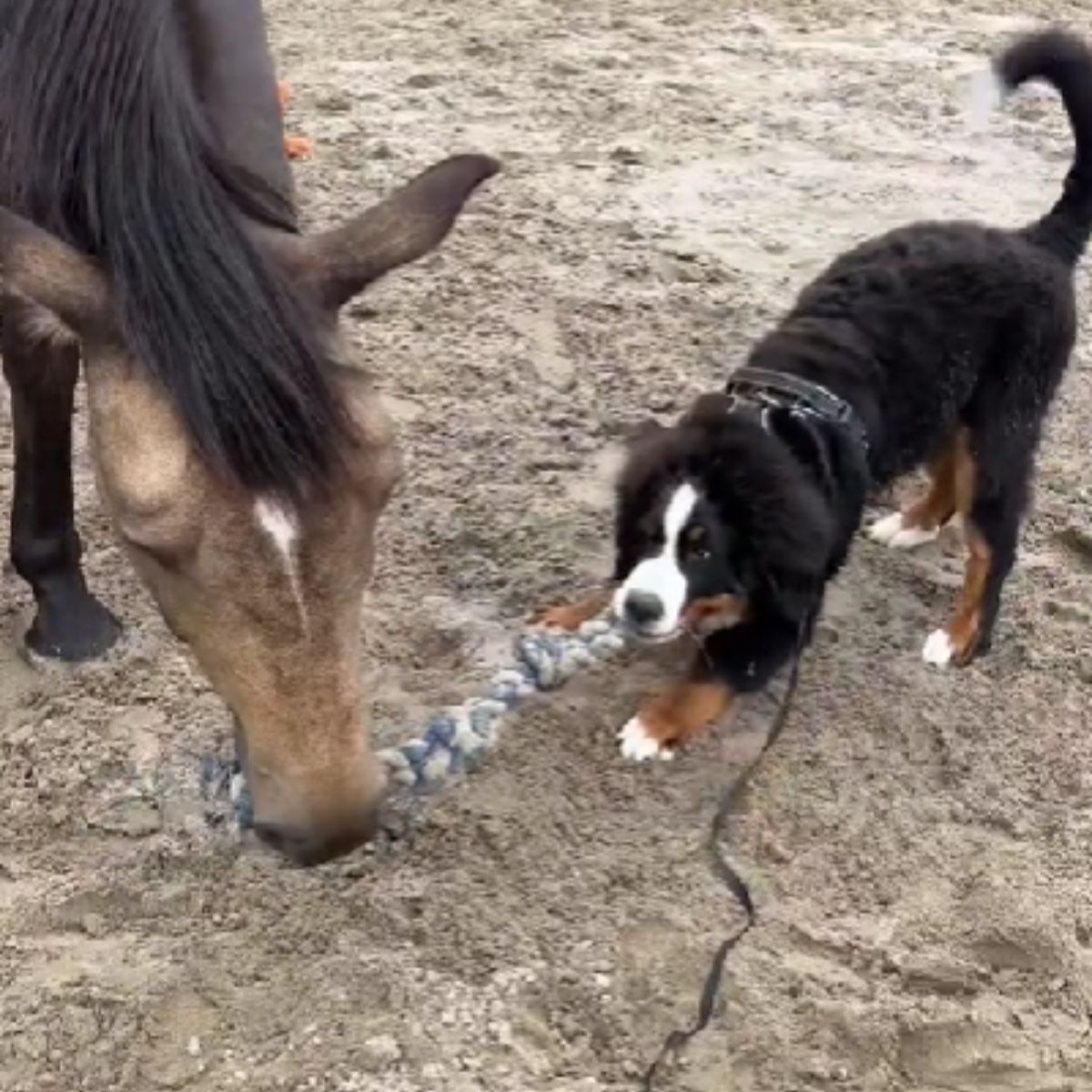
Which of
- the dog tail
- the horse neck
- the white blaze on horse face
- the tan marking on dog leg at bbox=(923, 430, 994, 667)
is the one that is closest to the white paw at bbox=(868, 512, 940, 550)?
the tan marking on dog leg at bbox=(923, 430, 994, 667)

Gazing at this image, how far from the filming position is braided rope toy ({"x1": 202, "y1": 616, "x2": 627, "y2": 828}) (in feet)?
8.99

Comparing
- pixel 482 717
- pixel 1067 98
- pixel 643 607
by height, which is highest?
pixel 1067 98

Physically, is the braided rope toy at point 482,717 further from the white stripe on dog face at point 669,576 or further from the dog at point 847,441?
the white stripe on dog face at point 669,576

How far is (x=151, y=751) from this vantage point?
288 centimetres

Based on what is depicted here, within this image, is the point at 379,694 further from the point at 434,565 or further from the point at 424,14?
the point at 424,14

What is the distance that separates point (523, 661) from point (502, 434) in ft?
2.73

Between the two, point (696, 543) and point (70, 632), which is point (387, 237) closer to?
point (696, 543)

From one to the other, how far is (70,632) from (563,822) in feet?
3.20

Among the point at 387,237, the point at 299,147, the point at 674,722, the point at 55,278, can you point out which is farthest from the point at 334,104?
the point at 55,278

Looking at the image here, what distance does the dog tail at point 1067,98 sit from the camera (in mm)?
3170

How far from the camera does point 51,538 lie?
122 inches

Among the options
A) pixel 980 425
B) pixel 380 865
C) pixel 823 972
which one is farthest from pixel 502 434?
pixel 823 972

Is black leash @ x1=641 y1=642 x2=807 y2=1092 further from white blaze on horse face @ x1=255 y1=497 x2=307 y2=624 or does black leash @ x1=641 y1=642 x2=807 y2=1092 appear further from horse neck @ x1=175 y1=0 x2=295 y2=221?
horse neck @ x1=175 y1=0 x2=295 y2=221

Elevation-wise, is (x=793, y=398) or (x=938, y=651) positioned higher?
(x=793, y=398)
